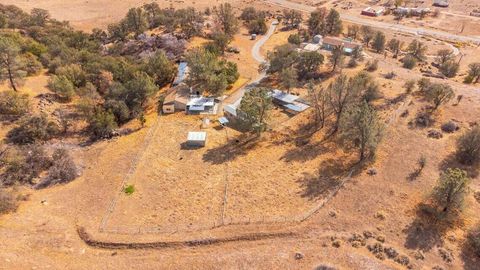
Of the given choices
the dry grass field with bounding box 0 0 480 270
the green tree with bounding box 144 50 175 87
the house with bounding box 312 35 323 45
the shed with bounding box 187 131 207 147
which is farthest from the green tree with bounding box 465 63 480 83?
the green tree with bounding box 144 50 175 87

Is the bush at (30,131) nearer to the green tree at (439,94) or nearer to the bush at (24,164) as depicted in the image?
the bush at (24,164)

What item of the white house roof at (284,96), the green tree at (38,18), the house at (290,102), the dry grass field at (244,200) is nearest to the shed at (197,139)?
the dry grass field at (244,200)

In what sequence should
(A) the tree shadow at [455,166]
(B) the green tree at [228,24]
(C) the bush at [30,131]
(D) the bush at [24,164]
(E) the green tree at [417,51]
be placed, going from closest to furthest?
(D) the bush at [24,164], (A) the tree shadow at [455,166], (C) the bush at [30,131], (E) the green tree at [417,51], (B) the green tree at [228,24]

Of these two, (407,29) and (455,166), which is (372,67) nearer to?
(455,166)

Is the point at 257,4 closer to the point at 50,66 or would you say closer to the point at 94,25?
the point at 94,25

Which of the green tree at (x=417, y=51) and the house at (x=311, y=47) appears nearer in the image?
the house at (x=311, y=47)

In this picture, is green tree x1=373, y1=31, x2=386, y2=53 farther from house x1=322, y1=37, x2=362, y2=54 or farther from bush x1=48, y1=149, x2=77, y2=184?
bush x1=48, y1=149, x2=77, y2=184
